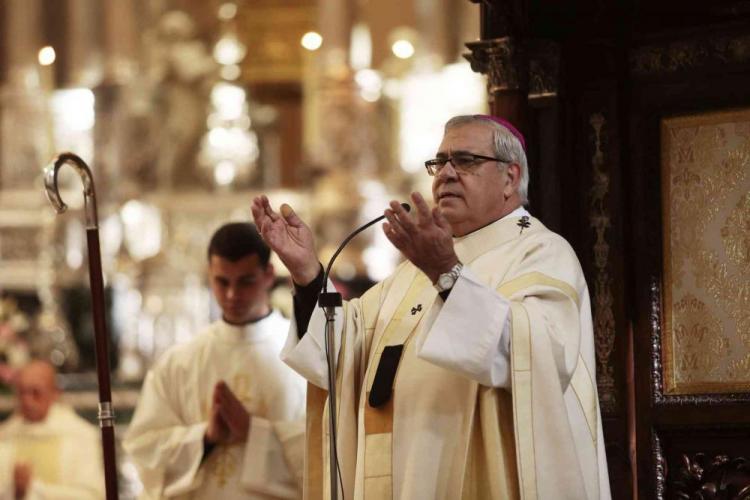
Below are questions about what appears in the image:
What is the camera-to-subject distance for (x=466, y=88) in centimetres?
1719

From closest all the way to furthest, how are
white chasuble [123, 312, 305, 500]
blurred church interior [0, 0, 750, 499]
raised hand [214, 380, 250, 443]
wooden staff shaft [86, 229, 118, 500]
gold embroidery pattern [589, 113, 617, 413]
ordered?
1. wooden staff shaft [86, 229, 118, 500]
2. gold embroidery pattern [589, 113, 617, 413]
3. raised hand [214, 380, 250, 443]
4. white chasuble [123, 312, 305, 500]
5. blurred church interior [0, 0, 750, 499]

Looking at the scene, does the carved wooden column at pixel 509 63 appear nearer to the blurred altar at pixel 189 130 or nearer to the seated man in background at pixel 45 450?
the seated man in background at pixel 45 450

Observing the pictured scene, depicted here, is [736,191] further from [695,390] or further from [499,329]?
[499,329]

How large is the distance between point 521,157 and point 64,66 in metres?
14.6

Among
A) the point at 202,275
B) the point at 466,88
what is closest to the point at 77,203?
the point at 202,275

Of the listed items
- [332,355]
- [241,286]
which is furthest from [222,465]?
[332,355]

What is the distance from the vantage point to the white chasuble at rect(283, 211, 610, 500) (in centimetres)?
440

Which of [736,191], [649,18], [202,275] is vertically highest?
[649,18]

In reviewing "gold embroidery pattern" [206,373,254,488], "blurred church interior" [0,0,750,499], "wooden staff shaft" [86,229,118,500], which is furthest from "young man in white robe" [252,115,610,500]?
"blurred church interior" [0,0,750,499]

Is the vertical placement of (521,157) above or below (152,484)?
above

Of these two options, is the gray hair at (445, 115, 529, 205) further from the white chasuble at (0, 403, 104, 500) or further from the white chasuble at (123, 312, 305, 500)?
the white chasuble at (0, 403, 104, 500)

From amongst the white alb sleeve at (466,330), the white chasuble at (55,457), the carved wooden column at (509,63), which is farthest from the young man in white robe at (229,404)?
the white chasuble at (55,457)

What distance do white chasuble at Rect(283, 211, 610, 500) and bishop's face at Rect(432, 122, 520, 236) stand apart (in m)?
0.06

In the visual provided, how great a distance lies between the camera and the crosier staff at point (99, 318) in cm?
507
